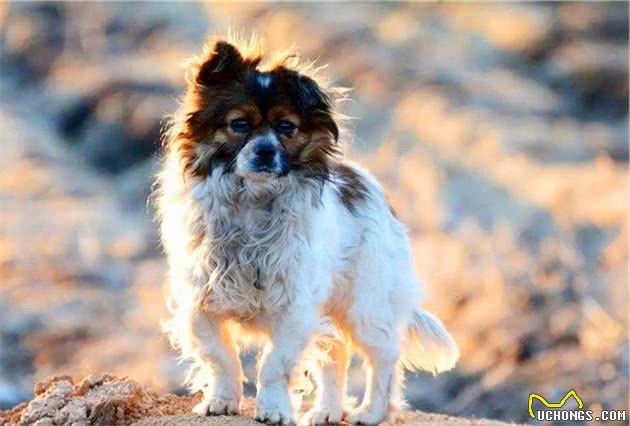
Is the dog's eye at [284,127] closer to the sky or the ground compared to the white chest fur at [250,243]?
closer to the sky

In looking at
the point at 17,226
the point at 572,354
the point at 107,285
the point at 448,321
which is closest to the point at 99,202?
the point at 17,226

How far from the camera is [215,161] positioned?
28.0 feet

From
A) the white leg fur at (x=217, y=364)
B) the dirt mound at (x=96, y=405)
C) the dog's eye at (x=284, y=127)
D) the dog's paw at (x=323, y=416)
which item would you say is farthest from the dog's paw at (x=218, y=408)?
the dog's eye at (x=284, y=127)

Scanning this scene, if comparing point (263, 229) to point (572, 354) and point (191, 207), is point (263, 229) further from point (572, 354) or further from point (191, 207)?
point (572, 354)

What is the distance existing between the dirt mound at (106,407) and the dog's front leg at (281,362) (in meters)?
0.20

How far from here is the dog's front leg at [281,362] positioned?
8492 mm

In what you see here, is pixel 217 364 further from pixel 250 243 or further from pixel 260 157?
pixel 260 157

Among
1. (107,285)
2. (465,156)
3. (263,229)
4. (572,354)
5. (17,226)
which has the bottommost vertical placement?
(263,229)

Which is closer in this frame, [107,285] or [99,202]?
[107,285]

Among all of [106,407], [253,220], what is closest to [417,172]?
[106,407]

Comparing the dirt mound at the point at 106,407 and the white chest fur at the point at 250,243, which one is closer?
the white chest fur at the point at 250,243

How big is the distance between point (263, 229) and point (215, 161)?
480mm

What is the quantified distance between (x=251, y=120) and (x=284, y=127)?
199 millimetres

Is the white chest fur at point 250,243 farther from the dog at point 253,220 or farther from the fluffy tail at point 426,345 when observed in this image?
the fluffy tail at point 426,345
